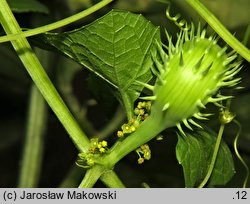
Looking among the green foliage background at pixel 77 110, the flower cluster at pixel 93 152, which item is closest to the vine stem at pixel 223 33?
the flower cluster at pixel 93 152

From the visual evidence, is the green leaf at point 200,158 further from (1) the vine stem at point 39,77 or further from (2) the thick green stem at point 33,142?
(2) the thick green stem at point 33,142

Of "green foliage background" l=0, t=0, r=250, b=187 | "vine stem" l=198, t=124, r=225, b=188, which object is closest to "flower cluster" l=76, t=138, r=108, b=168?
"vine stem" l=198, t=124, r=225, b=188

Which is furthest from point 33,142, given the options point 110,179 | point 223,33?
point 223,33

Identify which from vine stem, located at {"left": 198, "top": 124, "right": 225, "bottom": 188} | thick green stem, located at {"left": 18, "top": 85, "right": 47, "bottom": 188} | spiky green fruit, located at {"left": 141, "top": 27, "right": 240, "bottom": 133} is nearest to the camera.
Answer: spiky green fruit, located at {"left": 141, "top": 27, "right": 240, "bottom": 133}

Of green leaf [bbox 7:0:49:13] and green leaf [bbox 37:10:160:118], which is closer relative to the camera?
green leaf [bbox 37:10:160:118]

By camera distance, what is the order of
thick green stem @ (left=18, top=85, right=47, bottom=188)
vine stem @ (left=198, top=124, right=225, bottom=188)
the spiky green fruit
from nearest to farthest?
the spiky green fruit < vine stem @ (left=198, top=124, right=225, bottom=188) < thick green stem @ (left=18, top=85, right=47, bottom=188)

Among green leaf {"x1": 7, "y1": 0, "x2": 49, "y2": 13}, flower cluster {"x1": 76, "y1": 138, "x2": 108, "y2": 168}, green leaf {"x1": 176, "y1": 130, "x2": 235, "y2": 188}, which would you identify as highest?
green leaf {"x1": 7, "y1": 0, "x2": 49, "y2": 13}

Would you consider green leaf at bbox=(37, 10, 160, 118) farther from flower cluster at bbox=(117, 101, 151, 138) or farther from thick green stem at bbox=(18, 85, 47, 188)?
thick green stem at bbox=(18, 85, 47, 188)
